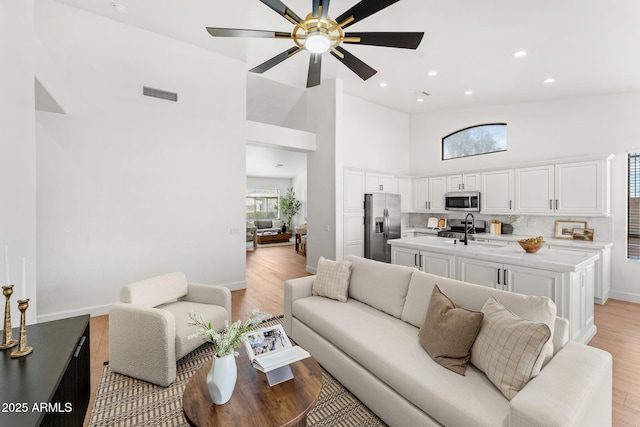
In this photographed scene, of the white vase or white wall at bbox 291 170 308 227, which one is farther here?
white wall at bbox 291 170 308 227

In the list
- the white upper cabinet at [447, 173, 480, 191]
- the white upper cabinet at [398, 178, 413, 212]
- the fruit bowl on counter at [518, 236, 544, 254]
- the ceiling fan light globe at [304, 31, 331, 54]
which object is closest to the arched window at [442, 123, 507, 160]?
the white upper cabinet at [447, 173, 480, 191]

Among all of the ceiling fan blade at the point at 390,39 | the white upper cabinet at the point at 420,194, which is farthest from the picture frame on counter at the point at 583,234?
the ceiling fan blade at the point at 390,39

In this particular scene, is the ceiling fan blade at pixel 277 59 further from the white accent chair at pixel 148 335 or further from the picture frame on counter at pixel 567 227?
the picture frame on counter at pixel 567 227

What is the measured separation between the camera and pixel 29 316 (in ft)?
7.29

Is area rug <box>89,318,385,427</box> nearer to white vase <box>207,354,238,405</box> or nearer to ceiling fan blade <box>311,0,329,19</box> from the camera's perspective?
white vase <box>207,354,238,405</box>

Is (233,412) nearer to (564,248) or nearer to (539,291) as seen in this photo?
(539,291)

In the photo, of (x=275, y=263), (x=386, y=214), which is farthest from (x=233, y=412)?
(x=275, y=263)

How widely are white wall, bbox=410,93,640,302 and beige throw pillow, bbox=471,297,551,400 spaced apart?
14.8ft

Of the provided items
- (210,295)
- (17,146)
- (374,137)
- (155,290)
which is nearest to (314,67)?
(17,146)

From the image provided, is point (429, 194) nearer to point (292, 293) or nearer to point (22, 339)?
point (292, 293)

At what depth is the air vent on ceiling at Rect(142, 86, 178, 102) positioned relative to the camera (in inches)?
156

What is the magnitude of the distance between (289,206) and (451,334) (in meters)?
10.5

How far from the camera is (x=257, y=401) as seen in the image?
58.8 inches

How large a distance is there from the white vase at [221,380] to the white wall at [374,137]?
4972mm
